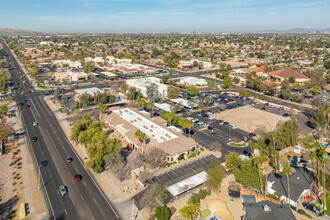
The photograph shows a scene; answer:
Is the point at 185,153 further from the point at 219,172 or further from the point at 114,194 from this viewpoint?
the point at 114,194

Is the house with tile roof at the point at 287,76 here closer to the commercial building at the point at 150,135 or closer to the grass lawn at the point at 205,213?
the commercial building at the point at 150,135

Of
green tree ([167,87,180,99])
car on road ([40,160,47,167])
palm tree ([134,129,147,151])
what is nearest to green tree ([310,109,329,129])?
green tree ([167,87,180,99])

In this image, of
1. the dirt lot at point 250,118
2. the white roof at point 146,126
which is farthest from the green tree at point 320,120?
the white roof at point 146,126

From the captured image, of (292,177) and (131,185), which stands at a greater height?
(292,177)

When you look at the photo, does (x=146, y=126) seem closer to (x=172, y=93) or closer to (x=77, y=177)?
(x=77, y=177)

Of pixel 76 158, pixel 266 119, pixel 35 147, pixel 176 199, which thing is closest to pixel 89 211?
pixel 176 199
